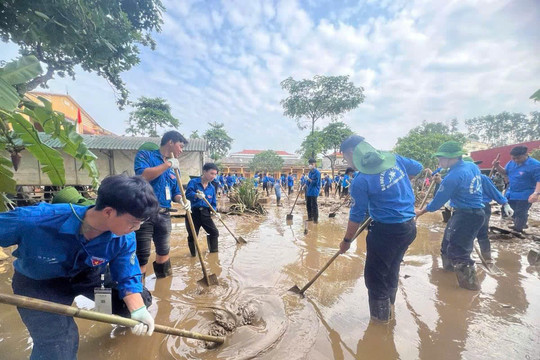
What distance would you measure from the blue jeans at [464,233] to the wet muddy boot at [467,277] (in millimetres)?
73

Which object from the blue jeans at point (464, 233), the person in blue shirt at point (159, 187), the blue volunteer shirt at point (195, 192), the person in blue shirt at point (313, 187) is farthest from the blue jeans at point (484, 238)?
the person in blue shirt at point (159, 187)

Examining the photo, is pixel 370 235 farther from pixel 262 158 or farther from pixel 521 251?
pixel 262 158

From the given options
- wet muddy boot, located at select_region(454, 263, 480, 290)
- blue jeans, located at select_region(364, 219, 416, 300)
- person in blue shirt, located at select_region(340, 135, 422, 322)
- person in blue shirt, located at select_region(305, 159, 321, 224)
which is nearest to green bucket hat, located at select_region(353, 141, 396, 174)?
person in blue shirt, located at select_region(340, 135, 422, 322)

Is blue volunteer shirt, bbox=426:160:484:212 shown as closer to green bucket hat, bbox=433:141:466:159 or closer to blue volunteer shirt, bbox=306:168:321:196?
green bucket hat, bbox=433:141:466:159

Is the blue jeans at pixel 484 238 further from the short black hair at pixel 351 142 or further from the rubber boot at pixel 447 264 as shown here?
the short black hair at pixel 351 142

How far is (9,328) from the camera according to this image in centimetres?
237

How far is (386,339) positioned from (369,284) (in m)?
0.48

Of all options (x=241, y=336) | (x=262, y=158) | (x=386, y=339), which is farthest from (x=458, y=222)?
(x=262, y=158)

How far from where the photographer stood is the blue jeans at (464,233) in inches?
130

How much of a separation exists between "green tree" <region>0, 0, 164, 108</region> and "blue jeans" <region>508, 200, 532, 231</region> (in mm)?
8628

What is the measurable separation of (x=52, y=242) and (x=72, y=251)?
12 cm

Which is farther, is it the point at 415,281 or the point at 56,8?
the point at 56,8

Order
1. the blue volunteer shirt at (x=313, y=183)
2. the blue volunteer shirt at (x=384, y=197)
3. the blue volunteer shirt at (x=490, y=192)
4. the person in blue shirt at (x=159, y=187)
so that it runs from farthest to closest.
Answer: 1. the blue volunteer shirt at (x=313, y=183)
2. the blue volunteer shirt at (x=490, y=192)
3. the person in blue shirt at (x=159, y=187)
4. the blue volunteer shirt at (x=384, y=197)

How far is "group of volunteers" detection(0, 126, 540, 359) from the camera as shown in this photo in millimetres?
1328
